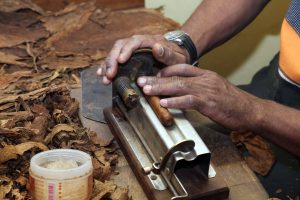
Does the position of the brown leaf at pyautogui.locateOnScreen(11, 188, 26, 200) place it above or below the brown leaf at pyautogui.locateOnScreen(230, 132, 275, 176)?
above

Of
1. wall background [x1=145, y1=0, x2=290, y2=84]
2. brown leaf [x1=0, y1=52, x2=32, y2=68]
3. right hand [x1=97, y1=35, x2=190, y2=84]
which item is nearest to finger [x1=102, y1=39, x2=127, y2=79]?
right hand [x1=97, y1=35, x2=190, y2=84]

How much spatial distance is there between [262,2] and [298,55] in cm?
33

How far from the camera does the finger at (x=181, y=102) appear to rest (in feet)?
4.18

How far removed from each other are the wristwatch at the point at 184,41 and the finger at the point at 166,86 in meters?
0.29

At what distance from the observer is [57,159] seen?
3.96ft

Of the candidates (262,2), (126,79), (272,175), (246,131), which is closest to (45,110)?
(126,79)

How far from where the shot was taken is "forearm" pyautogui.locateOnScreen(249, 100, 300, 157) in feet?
4.50

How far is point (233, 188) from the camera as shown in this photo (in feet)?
4.25

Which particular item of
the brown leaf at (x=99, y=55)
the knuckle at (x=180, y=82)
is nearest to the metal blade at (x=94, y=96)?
the brown leaf at (x=99, y=55)

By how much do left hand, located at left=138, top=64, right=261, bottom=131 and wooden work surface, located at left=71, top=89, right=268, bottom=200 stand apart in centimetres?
8

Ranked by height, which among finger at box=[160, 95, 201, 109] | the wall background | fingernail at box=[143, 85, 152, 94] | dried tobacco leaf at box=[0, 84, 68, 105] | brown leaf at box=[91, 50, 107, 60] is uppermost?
fingernail at box=[143, 85, 152, 94]

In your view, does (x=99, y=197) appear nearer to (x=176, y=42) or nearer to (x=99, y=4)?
(x=176, y=42)

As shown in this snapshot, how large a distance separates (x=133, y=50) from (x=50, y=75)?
351 millimetres

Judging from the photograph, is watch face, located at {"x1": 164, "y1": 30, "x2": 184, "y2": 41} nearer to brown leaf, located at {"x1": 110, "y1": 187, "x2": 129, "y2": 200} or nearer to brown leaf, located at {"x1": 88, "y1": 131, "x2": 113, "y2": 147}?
brown leaf, located at {"x1": 88, "y1": 131, "x2": 113, "y2": 147}
